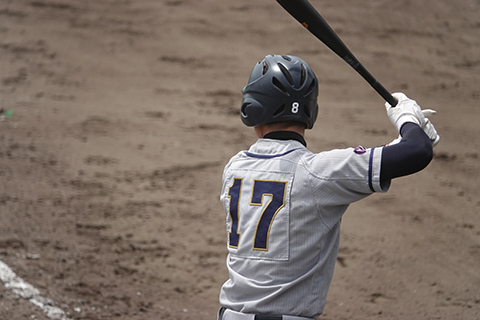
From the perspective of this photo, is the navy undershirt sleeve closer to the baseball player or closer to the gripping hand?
the baseball player

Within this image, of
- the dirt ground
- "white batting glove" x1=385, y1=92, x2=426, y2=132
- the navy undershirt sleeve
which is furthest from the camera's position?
the dirt ground

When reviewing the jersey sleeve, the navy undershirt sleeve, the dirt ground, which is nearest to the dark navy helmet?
the jersey sleeve

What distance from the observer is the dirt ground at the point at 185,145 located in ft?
13.6

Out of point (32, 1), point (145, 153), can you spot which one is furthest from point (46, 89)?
point (32, 1)

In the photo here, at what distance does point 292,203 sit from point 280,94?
46 cm

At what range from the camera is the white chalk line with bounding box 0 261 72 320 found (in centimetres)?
358

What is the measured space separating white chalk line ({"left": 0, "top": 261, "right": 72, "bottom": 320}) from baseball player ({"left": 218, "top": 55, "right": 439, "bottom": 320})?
220cm

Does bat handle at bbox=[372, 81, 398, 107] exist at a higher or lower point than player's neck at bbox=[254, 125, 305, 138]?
higher

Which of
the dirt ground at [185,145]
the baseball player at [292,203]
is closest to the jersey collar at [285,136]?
the baseball player at [292,203]

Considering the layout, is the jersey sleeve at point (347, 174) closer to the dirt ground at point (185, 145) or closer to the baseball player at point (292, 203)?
the baseball player at point (292, 203)

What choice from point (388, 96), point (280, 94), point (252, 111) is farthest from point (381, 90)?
point (252, 111)

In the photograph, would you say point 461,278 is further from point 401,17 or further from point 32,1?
point 32,1

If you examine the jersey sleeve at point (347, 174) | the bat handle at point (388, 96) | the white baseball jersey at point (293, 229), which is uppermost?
the bat handle at point (388, 96)

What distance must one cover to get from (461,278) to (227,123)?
394 cm
